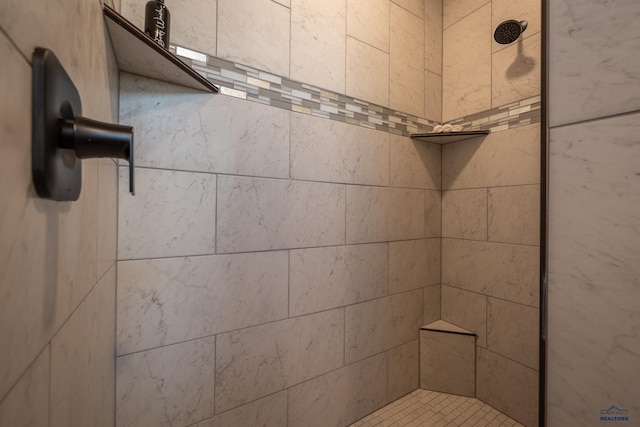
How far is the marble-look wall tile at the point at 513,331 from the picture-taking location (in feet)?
4.39

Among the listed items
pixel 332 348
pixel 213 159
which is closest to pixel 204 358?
pixel 332 348

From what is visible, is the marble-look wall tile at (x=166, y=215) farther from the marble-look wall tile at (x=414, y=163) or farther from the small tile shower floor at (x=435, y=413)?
the small tile shower floor at (x=435, y=413)

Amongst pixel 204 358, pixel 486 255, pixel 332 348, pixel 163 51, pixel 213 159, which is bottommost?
pixel 332 348

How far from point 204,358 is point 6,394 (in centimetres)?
94

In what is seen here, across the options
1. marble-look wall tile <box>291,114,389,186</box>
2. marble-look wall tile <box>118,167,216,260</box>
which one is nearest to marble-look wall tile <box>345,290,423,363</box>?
marble-look wall tile <box>291,114,389,186</box>

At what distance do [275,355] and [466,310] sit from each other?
48.9 inches

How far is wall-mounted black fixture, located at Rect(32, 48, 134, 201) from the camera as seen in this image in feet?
0.69

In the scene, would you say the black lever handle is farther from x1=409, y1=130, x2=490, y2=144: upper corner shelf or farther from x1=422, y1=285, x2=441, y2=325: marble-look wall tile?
x1=422, y1=285, x2=441, y2=325: marble-look wall tile

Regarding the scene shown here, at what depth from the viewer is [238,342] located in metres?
1.05

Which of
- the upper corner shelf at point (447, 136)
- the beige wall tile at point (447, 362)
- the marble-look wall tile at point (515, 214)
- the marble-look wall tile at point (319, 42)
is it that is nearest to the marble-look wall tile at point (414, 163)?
the upper corner shelf at point (447, 136)

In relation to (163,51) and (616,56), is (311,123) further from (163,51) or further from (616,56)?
(616,56)

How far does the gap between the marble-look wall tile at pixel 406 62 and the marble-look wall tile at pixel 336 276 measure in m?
0.93

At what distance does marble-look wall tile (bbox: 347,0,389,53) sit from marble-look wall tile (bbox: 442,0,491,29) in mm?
540

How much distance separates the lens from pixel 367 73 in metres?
1.46
